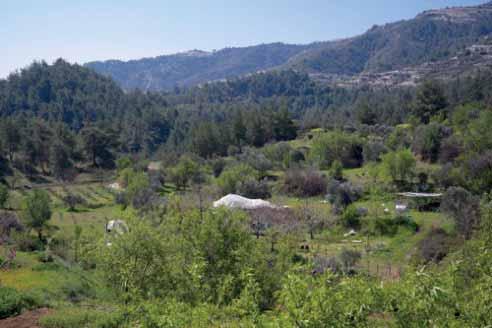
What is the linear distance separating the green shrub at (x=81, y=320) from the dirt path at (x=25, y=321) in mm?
306

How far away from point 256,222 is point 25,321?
54.0 ft

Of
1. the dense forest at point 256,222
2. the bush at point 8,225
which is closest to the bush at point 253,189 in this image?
the dense forest at point 256,222

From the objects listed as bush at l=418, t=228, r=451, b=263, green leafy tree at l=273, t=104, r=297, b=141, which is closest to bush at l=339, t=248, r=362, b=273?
bush at l=418, t=228, r=451, b=263

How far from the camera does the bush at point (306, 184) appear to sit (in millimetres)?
35906

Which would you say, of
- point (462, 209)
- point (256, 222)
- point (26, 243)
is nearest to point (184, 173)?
point (256, 222)

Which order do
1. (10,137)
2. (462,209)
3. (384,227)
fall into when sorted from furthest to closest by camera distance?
(10,137) < (384,227) < (462,209)

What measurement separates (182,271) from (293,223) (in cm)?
1727

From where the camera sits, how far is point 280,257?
13.8 metres

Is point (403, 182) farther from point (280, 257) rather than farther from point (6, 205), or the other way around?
point (6, 205)

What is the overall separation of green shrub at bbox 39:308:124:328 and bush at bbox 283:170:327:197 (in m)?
26.0

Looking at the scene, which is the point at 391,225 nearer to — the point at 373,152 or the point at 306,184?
the point at 306,184

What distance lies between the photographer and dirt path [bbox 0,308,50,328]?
1112 centimetres

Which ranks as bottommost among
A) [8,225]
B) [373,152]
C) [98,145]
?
[373,152]

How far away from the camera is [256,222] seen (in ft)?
87.7
